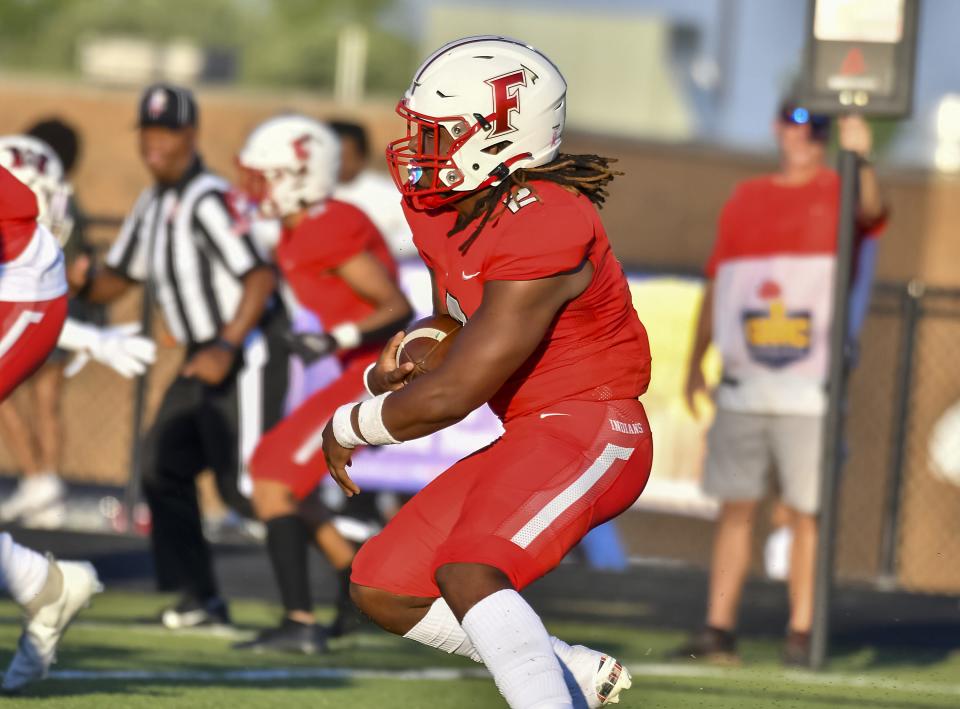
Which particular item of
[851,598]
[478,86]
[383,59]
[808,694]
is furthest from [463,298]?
[383,59]

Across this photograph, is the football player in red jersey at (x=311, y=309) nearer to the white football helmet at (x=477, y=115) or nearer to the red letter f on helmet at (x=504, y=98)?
the white football helmet at (x=477, y=115)

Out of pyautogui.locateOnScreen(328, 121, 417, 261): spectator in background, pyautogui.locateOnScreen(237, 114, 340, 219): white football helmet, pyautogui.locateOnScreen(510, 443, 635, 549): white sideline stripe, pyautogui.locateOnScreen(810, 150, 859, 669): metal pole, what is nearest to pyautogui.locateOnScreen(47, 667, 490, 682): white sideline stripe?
pyautogui.locateOnScreen(810, 150, 859, 669): metal pole

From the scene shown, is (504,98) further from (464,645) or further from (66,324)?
(66,324)

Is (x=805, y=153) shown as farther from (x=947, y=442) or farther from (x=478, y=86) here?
(x=947, y=442)

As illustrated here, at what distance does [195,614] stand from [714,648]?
2.07m

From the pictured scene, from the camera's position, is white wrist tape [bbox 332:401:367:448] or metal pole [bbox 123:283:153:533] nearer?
white wrist tape [bbox 332:401:367:448]

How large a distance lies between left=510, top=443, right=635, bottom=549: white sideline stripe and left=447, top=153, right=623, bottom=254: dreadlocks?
589mm

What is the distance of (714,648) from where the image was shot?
7270 millimetres

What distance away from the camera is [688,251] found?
12.7m

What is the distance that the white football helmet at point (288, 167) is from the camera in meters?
7.34

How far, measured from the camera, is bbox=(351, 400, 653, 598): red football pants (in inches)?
163

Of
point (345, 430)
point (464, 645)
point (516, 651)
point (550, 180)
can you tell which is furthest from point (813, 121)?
point (516, 651)

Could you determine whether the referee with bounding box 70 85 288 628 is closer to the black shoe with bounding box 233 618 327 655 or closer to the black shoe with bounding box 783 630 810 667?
the black shoe with bounding box 233 618 327 655

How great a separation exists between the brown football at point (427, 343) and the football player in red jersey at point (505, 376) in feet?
0.11
